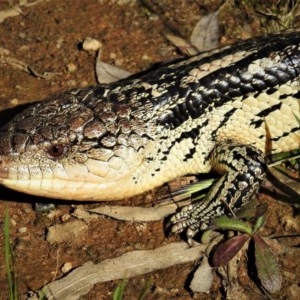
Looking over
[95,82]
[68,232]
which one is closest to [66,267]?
[68,232]

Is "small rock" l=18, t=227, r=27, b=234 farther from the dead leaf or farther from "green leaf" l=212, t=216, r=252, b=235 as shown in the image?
"green leaf" l=212, t=216, r=252, b=235

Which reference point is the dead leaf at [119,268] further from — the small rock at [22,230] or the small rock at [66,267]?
the small rock at [22,230]

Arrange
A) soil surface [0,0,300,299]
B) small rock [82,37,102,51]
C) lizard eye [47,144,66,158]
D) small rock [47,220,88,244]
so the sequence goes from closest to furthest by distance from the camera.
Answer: soil surface [0,0,300,299], lizard eye [47,144,66,158], small rock [47,220,88,244], small rock [82,37,102,51]

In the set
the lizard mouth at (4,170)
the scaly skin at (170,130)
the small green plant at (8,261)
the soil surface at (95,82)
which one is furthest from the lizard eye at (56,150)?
the small green plant at (8,261)

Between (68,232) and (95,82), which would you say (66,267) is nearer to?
(68,232)

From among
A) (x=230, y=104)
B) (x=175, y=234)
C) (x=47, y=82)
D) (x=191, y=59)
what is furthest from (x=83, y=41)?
(x=175, y=234)

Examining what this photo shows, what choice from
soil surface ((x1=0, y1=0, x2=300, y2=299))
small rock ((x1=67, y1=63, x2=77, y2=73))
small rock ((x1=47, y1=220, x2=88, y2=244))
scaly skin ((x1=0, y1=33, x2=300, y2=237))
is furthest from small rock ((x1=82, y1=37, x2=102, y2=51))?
small rock ((x1=47, y1=220, x2=88, y2=244))
